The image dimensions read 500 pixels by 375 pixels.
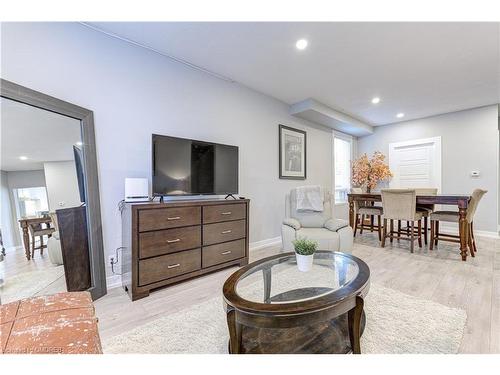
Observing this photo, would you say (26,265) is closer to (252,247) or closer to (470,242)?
(252,247)

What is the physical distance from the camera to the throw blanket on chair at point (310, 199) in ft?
10.3

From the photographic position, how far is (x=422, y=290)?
2191 mm

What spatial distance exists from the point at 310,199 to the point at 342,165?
2.94 meters

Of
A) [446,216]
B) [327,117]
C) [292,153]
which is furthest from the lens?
[327,117]

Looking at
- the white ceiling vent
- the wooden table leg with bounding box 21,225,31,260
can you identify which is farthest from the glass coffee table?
the white ceiling vent

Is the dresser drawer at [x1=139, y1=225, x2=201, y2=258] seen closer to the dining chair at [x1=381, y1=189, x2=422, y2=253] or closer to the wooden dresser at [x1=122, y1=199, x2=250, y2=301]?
the wooden dresser at [x1=122, y1=199, x2=250, y2=301]

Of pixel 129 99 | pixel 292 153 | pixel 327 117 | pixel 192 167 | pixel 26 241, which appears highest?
pixel 327 117

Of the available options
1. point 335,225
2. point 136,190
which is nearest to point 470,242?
point 335,225

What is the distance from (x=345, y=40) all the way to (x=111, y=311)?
10.8ft

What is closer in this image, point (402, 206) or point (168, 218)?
point (168, 218)

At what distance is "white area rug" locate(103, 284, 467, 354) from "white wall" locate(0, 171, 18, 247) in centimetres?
99

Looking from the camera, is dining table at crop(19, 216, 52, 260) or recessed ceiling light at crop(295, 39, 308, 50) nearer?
dining table at crop(19, 216, 52, 260)

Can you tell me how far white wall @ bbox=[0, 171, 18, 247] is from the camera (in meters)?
1.61

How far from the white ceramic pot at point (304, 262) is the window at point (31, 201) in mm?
2032
